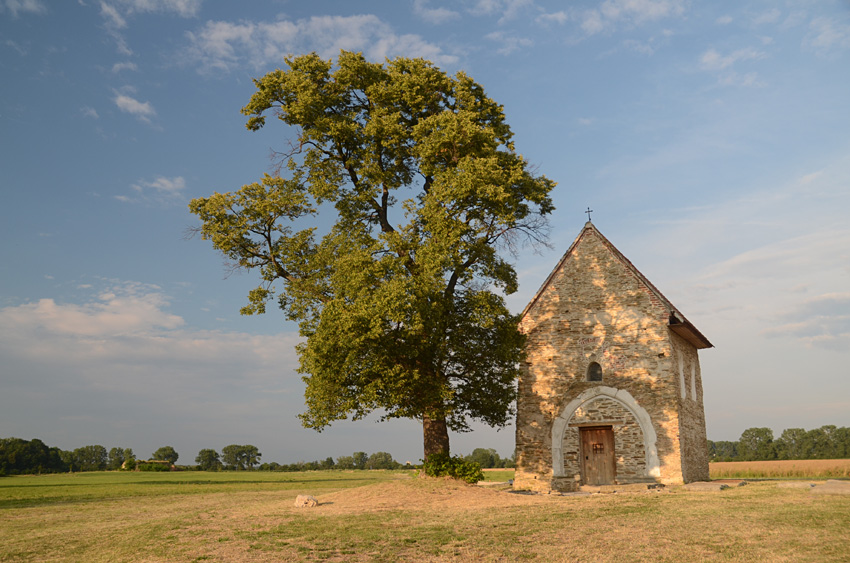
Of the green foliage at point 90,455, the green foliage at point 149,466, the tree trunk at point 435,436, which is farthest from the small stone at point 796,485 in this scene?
the green foliage at point 90,455

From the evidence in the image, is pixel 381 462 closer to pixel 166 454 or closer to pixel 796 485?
pixel 166 454

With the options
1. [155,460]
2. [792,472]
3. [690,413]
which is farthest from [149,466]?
[792,472]

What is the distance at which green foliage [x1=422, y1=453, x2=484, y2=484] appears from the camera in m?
21.5

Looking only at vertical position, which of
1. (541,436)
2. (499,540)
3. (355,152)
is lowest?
(499,540)

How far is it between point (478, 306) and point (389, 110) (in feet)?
28.4

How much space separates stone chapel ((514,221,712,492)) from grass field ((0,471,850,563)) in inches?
147

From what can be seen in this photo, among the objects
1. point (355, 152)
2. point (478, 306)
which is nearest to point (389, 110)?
point (355, 152)

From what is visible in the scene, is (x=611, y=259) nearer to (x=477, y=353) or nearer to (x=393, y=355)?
(x=477, y=353)

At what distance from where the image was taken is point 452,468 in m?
21.6

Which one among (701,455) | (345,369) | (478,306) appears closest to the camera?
(345,369)

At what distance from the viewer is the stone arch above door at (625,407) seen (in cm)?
2395

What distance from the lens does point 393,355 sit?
20.9 m

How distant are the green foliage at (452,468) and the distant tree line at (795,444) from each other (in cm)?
5658

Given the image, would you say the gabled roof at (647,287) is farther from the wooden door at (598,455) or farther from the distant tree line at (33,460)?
the distant tree line at (33,460)
